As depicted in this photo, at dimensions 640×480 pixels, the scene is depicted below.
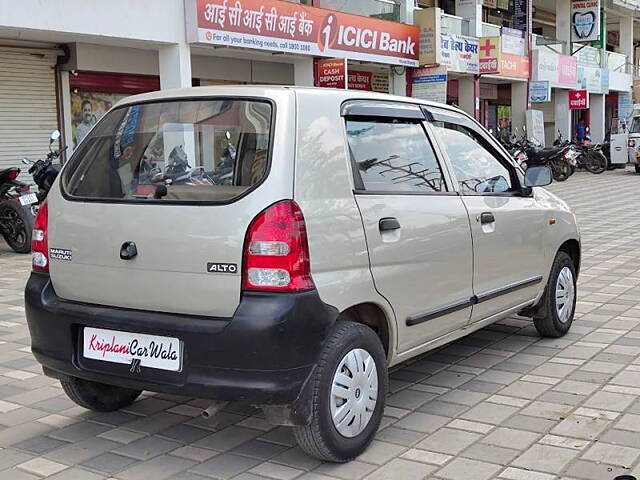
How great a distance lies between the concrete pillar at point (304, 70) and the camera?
53.7ft

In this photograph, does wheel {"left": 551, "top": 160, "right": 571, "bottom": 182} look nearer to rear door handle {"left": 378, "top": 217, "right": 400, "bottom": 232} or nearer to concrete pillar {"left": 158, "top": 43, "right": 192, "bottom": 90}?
concrete pillar {"left": 158, "top": 43, "right": 192, "bottom": 90}

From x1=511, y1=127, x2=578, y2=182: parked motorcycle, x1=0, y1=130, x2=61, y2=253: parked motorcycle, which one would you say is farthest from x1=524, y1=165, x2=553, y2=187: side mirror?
x1=511, y1=127, x2=578, y2=182: parked motorcycle

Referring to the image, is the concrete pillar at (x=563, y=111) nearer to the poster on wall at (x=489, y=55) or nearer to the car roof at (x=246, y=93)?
the poster on wall at (x=489, y=55)

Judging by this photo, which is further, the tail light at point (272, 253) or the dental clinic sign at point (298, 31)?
the dental clinic sign at point (298, 31)

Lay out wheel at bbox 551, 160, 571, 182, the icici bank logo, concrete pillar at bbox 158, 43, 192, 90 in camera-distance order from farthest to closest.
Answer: wheel at bbox 551, 160, 571, 182
the icici bank logo
concrete pillar at bbox 158, 43, 192, 90

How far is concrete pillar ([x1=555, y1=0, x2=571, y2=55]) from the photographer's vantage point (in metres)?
28.8

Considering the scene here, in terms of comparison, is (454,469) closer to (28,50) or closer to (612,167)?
(28,50)

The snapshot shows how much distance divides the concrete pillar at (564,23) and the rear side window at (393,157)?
26681 millimetres

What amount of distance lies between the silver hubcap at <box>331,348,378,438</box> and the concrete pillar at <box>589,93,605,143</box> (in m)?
31.4

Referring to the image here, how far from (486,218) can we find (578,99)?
85.3ft

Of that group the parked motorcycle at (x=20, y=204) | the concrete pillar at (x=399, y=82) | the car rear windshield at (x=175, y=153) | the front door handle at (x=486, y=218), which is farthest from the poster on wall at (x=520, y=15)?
the car rear windshield at (x=175, y=153)

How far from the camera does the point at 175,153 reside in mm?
3674

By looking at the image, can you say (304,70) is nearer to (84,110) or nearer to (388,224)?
(84,110)

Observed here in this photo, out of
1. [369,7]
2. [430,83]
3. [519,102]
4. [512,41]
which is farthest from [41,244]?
[519,102]
